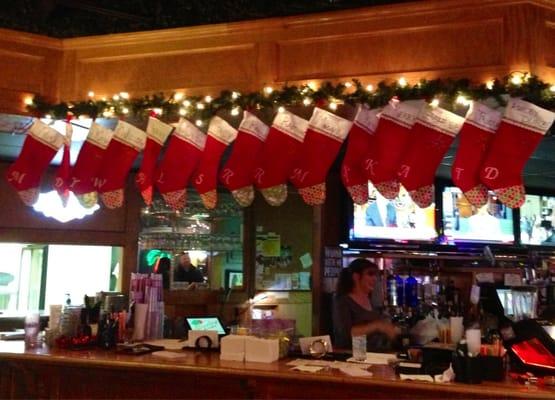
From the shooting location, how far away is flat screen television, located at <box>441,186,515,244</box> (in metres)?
5.52

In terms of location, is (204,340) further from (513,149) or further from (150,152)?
(513,149)

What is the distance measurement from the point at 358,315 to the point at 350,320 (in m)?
0.07

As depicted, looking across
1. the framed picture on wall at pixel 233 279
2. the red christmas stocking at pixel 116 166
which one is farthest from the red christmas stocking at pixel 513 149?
the framed picture on wall at pixel 233 279

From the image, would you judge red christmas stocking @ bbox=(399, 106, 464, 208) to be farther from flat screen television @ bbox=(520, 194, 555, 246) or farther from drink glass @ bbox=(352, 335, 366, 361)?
flat screen television @ bbox=(520, 194, 555, 246)

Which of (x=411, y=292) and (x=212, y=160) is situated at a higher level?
(x=212, y=160)

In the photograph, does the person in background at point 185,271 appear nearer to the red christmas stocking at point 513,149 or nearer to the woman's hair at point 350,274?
the woman's hair at point 350,274

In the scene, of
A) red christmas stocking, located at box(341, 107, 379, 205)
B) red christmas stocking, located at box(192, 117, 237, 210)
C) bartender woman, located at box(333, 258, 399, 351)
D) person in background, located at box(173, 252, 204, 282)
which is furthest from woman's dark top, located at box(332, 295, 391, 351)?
person in background, located at box(173, 252, 204, 282)

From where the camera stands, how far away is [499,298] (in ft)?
17.7

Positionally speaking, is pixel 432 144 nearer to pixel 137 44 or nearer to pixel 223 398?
pixel 223 398

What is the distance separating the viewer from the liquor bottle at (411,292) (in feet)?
17.6

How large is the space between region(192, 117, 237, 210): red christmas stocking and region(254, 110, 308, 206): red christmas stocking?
30 cm

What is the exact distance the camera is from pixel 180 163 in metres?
3.76

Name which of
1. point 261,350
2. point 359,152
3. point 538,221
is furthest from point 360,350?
point 538,221

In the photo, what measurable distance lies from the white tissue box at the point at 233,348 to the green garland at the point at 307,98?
138 centimetres
